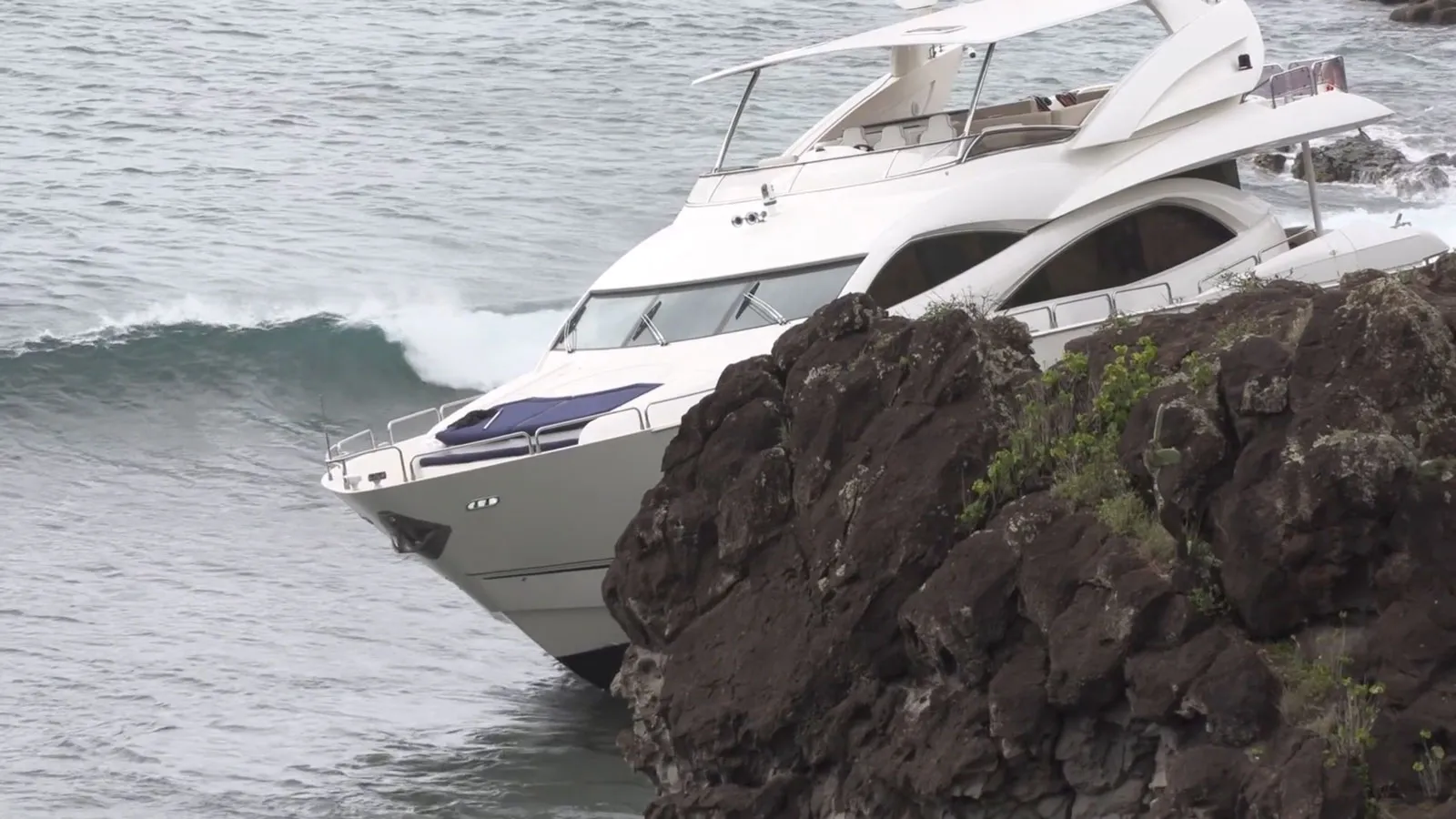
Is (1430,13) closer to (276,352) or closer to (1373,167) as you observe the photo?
(1373,167)

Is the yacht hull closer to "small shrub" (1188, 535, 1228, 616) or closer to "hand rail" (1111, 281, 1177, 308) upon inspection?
"hand rail" (1111, 281, 1177, 308)

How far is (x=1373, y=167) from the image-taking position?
3600 cm

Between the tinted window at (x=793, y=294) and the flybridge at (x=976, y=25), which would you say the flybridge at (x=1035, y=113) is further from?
the tinted window at (x=793, y=294)

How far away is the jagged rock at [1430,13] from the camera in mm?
51969

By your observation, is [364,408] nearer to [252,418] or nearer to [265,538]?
[252,418]

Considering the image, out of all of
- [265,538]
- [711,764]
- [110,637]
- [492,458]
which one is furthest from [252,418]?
[711,764]

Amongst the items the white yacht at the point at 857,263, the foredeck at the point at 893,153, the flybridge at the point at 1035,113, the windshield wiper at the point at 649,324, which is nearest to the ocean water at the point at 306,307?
the white yacht at the point at 857,263

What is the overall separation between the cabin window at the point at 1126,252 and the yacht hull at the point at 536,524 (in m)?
3.21

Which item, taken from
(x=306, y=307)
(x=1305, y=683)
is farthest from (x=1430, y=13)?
(x=1305, y=683)

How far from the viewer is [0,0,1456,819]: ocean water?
15.2 meters

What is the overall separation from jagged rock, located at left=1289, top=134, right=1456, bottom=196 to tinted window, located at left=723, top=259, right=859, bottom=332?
22.0m

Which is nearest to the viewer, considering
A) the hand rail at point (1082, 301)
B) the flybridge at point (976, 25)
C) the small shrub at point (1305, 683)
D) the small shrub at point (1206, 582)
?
the small shrub at point (1305, 683)

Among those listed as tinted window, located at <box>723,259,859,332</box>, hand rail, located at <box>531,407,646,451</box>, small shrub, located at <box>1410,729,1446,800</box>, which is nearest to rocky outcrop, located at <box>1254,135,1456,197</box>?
tinted window, located at <box>723,259,859,332</box>

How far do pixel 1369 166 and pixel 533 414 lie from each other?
24930mm
